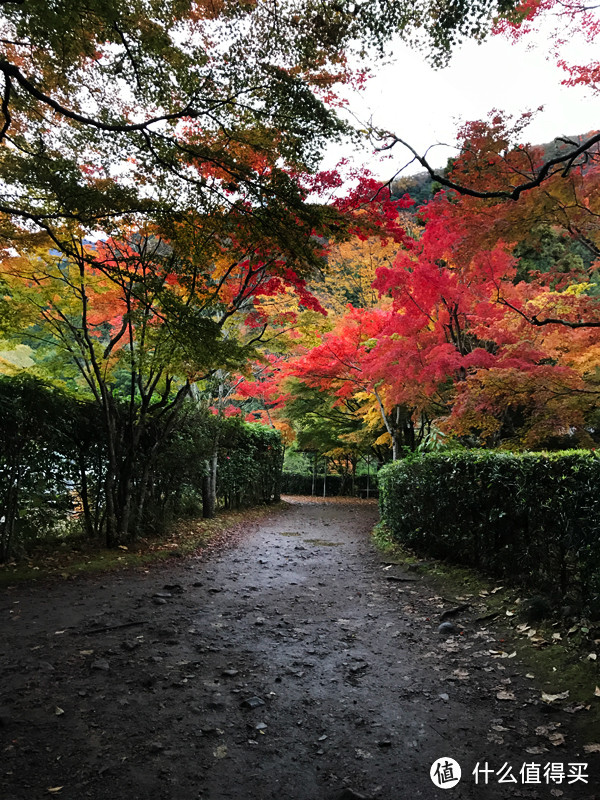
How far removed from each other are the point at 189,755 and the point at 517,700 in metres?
2.09

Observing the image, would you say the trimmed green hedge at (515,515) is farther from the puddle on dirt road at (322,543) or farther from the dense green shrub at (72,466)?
the dense green shrub at (72,466)

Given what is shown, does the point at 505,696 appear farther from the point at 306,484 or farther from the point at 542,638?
the point at 306,484

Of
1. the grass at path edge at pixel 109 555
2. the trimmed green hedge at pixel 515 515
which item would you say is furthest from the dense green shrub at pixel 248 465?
the trimmed green hedge at pixel 515 515

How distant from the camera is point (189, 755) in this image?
2.28m

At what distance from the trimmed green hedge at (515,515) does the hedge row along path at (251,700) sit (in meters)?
0.91

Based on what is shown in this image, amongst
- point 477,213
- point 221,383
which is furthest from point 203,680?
point 221,383

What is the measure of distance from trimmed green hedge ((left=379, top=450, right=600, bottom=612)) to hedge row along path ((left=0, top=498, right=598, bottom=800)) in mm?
907

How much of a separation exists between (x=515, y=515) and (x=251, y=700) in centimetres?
328

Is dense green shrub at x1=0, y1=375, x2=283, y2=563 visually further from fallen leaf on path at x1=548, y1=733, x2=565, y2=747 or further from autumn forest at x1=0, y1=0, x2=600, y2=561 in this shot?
fallen leaf on path at x1=548, y1=733, x2=565, y2=747

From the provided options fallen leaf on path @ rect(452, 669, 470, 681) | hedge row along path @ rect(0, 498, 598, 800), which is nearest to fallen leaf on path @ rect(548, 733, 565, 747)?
hedge row along path @ rect(0, 498, 598, 800)

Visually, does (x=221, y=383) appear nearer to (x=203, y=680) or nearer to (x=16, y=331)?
(x=16, y=331)

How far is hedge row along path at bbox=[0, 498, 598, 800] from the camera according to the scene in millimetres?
2127

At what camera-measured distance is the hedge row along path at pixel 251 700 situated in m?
2.13

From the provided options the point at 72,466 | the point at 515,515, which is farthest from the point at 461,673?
the point at 72,466
